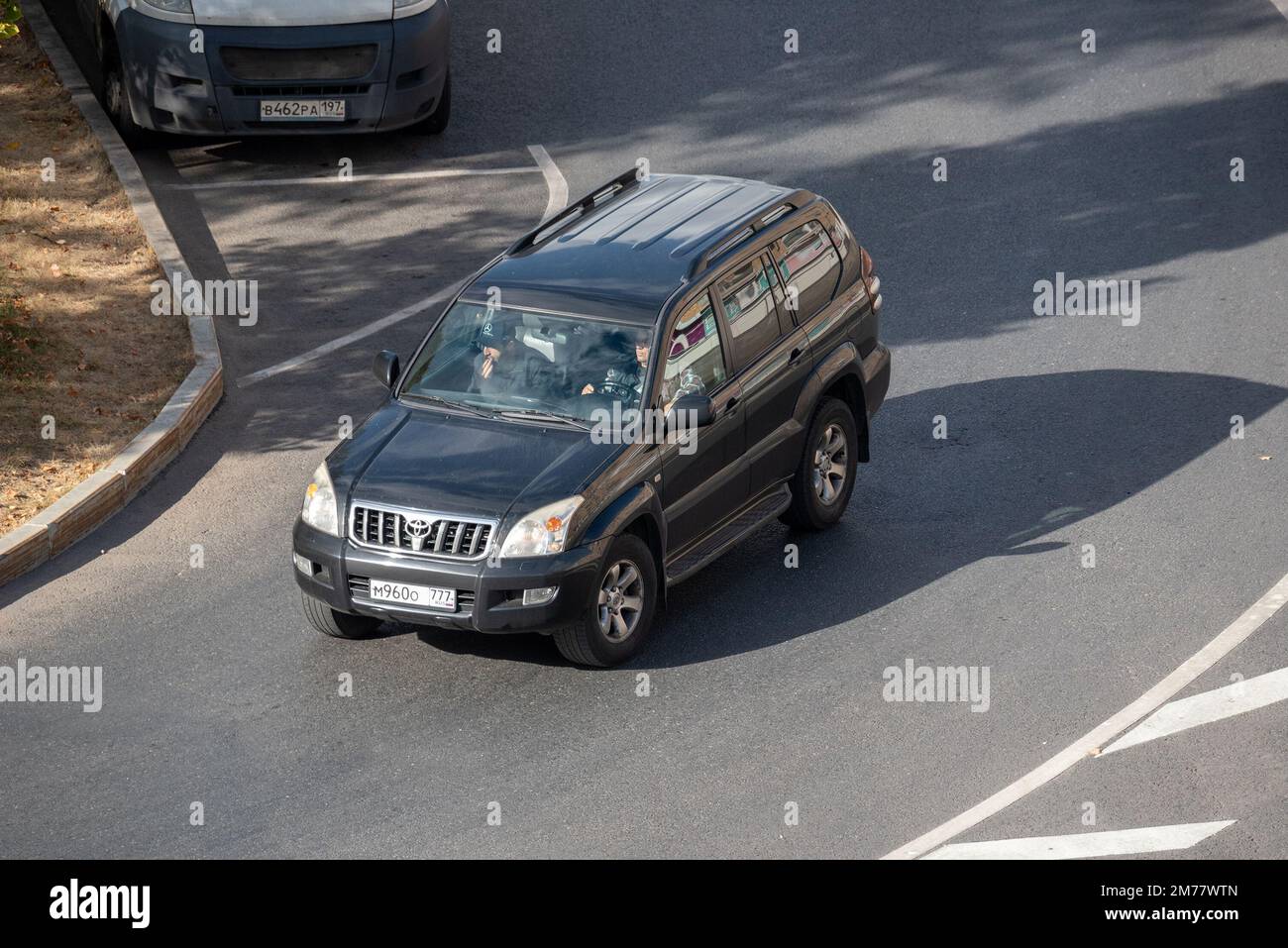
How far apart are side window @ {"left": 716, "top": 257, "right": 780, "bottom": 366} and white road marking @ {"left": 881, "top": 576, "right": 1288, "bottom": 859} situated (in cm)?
298

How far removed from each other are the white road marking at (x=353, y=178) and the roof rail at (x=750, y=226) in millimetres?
6152

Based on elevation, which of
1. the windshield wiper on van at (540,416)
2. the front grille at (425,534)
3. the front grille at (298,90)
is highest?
Result: the front grille at (298,90)

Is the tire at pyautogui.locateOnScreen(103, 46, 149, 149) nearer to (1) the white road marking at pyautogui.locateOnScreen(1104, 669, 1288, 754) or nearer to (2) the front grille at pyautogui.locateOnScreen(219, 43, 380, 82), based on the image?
(2) the front grille at pyautogui.locateOnScreen(219, 43, 380, 82)

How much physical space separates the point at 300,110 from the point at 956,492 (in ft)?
25.4

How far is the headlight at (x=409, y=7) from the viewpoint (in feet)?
54.5

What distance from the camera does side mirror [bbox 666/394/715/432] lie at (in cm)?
984

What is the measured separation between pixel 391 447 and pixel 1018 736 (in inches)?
142

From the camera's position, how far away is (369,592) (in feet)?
30.7

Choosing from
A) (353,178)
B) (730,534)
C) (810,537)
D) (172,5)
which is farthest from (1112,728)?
(172,5)

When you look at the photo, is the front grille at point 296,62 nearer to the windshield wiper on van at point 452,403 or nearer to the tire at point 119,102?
the tire at point 119,102

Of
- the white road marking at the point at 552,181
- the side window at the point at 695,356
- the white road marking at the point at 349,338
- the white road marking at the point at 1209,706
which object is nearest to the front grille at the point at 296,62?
the white road marking at the point at 552,181

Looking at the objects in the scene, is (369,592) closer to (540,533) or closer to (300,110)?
(540,533)

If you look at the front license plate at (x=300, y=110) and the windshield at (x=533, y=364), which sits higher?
the front license plate at (x=300, y=110)
